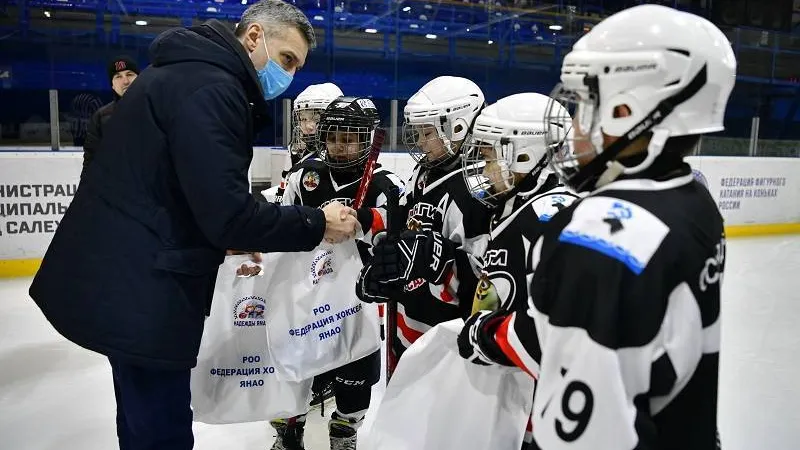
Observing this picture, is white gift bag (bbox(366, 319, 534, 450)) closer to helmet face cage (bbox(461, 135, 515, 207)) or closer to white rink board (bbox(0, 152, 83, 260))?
helmet face cage (bbox(461, 135, 515, 207))

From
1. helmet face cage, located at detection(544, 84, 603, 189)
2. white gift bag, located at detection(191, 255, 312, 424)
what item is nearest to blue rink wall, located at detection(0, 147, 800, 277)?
white gift bag, located at detection(191, 255, 312, 424)

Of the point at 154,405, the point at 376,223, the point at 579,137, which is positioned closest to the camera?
the point at 579,137

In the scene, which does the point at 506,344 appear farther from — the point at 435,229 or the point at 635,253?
the point at 435,229

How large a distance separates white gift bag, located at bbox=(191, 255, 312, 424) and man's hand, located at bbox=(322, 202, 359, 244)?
13.9 inches

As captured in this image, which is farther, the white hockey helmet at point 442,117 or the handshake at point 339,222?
the white hockey helmet at point 442,117

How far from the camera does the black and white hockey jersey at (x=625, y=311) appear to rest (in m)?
0.70

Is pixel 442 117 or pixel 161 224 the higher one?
pixel 442 117

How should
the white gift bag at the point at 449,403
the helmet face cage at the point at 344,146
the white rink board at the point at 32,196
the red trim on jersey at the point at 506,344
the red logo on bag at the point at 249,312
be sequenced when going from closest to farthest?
1. the red trim on jersey at the point at 506,344
2. the white gift bag at the point at 449,403
3. the red logo on bag at the point at 249,312
4. the helmet face cage at the point at 344,146
5. the white rink board at the point at 32,196

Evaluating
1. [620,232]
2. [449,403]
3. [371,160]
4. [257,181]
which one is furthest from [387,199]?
[257,181]

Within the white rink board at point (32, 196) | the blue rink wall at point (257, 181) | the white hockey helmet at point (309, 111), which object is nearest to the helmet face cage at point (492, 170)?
the blue rink wall at point (257, 181)

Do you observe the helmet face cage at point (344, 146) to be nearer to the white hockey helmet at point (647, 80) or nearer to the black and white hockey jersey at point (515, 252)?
the black and white hockey jersey at point (515, 252)

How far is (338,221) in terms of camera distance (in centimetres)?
160

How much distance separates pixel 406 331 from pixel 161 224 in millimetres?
796

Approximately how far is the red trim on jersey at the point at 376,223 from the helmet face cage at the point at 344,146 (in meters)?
0.17
